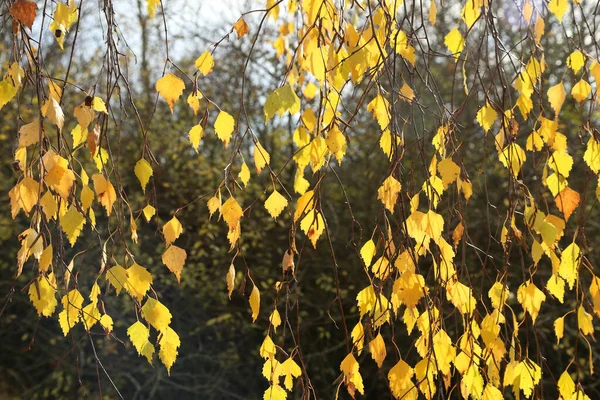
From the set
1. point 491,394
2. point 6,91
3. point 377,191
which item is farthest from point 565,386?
point 6,91

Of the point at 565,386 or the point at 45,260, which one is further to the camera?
the point at 565,386

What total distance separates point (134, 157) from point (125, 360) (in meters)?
1.07

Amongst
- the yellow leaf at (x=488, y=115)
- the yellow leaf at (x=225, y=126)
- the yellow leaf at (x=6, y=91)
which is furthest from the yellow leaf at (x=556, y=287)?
the yellow leaf at (x=6, y=91)

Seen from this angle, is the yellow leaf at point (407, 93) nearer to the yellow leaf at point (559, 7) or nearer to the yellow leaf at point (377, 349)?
the yellow leaf at point (559, 7)

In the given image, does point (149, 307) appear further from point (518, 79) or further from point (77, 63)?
point (77, 63)

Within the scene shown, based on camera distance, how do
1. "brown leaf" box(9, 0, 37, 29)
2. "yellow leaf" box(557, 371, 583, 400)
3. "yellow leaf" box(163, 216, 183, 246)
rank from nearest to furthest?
"brown leaf" box(9, 0, 37, 29) < "yellow leaf" box(163, 216, 183, 246) < "yellow leaf" box(557, 371, 583, 400)

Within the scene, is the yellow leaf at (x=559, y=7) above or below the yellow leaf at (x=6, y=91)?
above

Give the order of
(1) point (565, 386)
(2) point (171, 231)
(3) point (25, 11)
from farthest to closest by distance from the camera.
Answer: (1) point (565, 386) < (2) point (171, 231) < (3) point (25, 11)

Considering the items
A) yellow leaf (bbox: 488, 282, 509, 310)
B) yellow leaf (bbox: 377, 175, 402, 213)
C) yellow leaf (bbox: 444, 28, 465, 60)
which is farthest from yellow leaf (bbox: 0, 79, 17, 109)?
yellow leaf (bbox: 488, 282, 509, 310)

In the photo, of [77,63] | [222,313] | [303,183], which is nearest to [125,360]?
[222,313]

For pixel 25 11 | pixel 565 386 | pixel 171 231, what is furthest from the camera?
pixel 565 386

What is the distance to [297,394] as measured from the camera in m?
3.62

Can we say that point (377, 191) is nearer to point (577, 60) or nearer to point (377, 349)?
point (377, 349)

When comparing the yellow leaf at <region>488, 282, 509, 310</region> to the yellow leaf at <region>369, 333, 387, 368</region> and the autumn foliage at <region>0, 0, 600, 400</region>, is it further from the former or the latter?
the yellow leaf at <region>369, 333, 387, 368</region>
